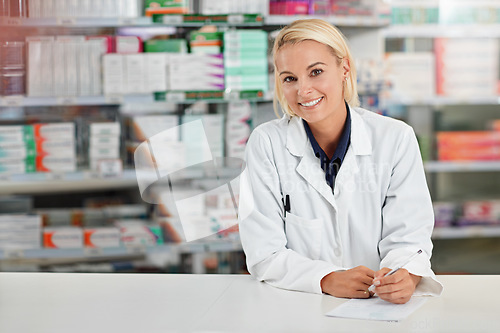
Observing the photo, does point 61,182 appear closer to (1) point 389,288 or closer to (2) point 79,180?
(2) point 79,180

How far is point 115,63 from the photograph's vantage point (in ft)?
10.4

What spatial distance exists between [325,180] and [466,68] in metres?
2.68

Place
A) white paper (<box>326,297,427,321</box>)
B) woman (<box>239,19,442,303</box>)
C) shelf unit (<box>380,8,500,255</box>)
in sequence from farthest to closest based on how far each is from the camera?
shelf unit (<box>380,8,500,255</box>) < woman (<box>239,19,442,303</box>) < white paper (<box>326,297,427,321</box>)

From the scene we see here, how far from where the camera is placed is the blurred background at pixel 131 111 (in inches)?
123

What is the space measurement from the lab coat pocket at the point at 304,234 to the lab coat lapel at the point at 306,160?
0.07m

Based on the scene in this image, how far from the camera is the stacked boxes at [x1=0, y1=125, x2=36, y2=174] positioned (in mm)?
3115

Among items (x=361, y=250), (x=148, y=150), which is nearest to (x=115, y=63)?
(x=148, y=150)

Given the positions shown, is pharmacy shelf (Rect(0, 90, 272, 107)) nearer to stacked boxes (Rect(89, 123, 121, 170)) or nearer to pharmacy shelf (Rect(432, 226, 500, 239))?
stacked boxes (Rect(89, 123, 121, 170))

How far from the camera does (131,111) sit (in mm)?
3281

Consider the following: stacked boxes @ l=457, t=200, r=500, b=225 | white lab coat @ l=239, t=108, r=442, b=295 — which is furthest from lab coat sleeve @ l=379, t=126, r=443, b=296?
stacked boxes @ l=457, t=200, r=500, b=225

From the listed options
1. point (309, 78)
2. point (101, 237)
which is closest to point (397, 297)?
point (309, 78)

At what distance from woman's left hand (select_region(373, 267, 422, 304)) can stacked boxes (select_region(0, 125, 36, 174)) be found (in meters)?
2.43

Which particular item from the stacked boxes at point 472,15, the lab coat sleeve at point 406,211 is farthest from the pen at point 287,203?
the stacked boxes at point 472,15

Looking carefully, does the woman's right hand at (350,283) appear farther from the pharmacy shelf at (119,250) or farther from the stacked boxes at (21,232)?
the stacked boxes at (21,232)
